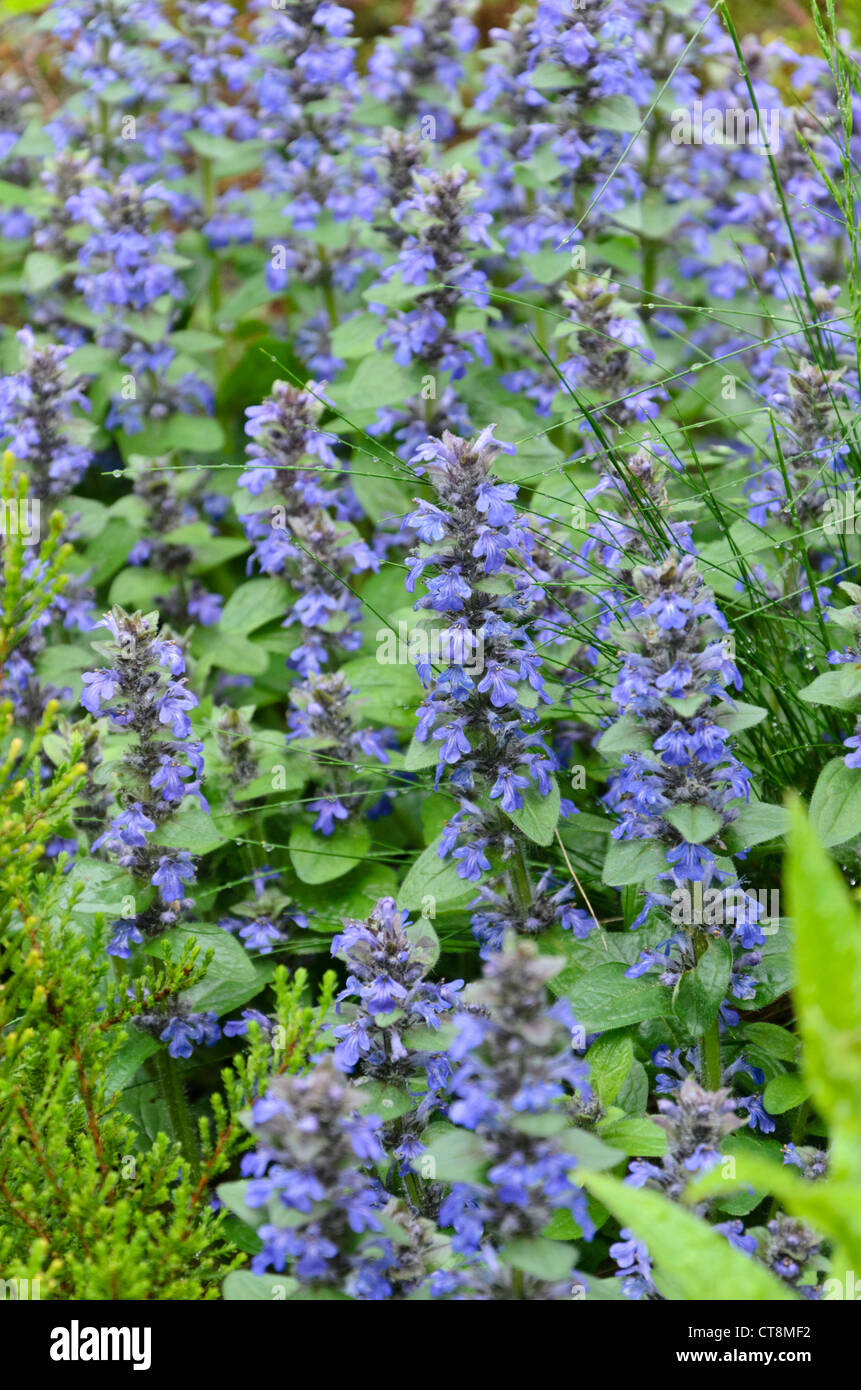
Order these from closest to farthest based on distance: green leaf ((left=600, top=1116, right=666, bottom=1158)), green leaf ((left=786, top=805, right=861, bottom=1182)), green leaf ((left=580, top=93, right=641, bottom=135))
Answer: green leaf ((left=786, top=805, right=861, bottom=1182)) < green leaf ((left=600, top=1116, right=666, bottom=1158)) < green leaf ((left=580, top=93, right=641, bottom=135))

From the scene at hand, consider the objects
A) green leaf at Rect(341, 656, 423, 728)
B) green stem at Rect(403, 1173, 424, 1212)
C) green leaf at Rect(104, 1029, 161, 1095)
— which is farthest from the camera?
green leaf at Rect(341, 656, 423, 728)

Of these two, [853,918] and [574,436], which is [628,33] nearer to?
[574,436]

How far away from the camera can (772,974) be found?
2910 mm

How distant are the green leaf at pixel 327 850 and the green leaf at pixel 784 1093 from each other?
3.78ft

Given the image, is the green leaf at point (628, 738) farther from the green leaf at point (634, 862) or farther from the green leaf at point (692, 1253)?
the green leaf at point (692, 1253)

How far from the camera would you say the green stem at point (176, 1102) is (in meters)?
3.18

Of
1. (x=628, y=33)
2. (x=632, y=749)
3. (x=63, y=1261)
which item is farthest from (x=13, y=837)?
(x=628, y=33)

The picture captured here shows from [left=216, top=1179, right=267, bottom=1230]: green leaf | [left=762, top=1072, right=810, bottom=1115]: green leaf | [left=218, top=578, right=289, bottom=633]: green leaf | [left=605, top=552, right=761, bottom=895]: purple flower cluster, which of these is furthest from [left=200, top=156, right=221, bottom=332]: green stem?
[left=216, top=1179, right=267, bottom=1230]: green leaf

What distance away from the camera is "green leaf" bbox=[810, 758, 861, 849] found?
8.84 feet

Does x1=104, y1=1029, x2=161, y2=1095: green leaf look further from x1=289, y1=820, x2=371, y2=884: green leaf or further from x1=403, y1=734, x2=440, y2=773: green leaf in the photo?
x1=403, y1=734, x2=440, y2=773: green leaf

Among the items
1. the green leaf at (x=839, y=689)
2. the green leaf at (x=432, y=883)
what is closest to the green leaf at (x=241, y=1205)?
the green leaf at (x=432, y=883)

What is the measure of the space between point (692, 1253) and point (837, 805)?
1.03 m

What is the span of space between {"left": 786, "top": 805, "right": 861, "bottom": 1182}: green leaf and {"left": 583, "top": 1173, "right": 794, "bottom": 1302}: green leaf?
0.43 m
